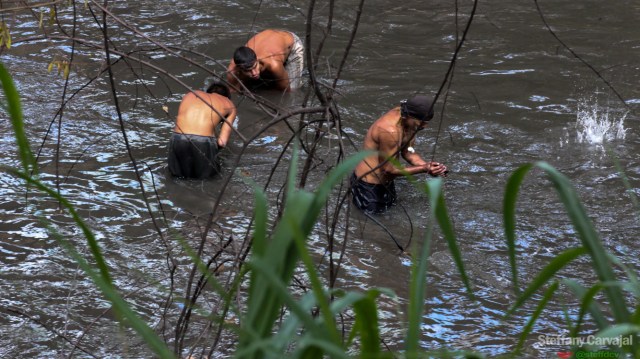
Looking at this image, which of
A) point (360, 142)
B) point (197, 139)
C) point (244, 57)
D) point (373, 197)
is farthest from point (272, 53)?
point (373, 197)

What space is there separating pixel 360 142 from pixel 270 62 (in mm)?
1227

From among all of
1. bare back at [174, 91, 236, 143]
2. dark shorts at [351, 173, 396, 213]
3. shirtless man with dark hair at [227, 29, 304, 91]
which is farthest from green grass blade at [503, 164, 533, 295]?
shirtless man with dark hair at [227, 29, 304, 91]

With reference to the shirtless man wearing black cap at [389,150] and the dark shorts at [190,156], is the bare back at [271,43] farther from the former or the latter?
the shirtless man wearing black cap at [389,150]

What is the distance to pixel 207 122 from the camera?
7.12m

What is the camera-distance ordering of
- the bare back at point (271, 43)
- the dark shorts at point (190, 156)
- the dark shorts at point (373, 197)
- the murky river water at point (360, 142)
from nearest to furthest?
the murky river water at point (360, 142), the dark shorts at point (373, 197), the dark shorts at point (190, 156), the bare back at point (271, 43)

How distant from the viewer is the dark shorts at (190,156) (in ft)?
22.9

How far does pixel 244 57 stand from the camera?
299 inches

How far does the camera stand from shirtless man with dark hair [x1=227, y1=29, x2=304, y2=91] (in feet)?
25.0

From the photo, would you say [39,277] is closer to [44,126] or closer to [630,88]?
[44,126]

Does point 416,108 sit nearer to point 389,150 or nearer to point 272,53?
point 389,150

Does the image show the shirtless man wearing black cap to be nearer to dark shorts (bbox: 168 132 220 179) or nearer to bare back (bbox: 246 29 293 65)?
dark shorts (bbox: 168 132 220 179)

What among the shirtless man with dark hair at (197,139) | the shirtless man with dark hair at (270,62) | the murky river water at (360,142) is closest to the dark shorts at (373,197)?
the murky river water at (360,142)

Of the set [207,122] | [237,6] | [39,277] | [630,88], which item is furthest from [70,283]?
[237,6]

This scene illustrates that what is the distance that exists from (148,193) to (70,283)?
1567 millimetres
